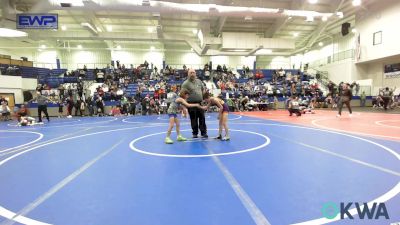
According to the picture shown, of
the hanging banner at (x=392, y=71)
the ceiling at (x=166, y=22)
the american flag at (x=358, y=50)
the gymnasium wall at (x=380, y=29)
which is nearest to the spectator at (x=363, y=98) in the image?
the hanging banner at (x=392, y=71)

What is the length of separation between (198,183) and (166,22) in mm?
24774

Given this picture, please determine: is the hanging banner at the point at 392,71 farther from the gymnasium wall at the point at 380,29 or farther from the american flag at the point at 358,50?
the american flag at the point at 358,50

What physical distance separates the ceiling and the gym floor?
12649 mm

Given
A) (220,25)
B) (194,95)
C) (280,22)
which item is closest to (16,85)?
(220,25)

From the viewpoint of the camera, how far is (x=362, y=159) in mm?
4043

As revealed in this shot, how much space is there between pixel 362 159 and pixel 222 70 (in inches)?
949

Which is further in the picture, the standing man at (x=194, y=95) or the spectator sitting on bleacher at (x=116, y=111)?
the spectator sitting on bleacher at (x=116, y=111)

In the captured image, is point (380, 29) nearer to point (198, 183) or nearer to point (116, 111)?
point (116, 111)

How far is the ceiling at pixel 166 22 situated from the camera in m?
16.6

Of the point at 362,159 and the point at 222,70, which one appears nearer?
the point at 362,159

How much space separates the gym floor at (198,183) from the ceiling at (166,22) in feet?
41.5

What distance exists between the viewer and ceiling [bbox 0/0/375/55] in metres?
16.6

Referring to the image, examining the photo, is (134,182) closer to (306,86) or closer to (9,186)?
(9,186)

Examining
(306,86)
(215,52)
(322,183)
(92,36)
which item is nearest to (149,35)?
(92,36)
